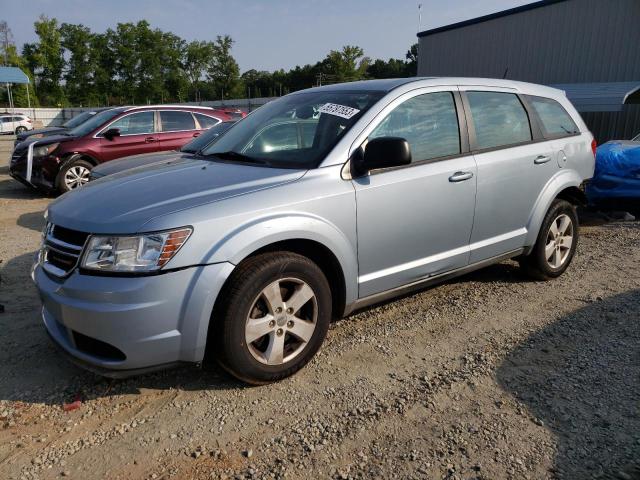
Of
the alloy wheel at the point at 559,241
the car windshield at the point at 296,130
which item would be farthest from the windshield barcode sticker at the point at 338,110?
the alloy wheel at the point at 559,241

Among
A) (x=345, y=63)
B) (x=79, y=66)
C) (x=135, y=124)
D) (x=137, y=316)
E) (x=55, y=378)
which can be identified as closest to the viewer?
(x=137, y=316)

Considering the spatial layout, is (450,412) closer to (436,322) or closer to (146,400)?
(436,322)

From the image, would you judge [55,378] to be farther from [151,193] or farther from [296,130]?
[296,130]

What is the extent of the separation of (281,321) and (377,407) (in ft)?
2.30

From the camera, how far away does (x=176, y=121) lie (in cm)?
971

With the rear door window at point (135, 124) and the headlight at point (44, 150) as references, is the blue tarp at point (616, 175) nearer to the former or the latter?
the rear door window at point (135, 124)

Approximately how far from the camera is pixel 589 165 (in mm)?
4816

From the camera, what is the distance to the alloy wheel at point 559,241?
4.54 m

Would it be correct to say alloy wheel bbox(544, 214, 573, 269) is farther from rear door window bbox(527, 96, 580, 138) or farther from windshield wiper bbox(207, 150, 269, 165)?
windshield wiper bbox(207, 150, 269, 165)

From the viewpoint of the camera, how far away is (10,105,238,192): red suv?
894 cm

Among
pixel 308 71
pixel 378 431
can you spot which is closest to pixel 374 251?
pixel 378 431

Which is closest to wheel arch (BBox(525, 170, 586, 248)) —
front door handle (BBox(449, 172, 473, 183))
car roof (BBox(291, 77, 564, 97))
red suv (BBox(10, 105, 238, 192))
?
car roof (BBox(291, 77, 564, 97))

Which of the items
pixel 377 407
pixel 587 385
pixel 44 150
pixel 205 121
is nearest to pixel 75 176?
pixel 44 150

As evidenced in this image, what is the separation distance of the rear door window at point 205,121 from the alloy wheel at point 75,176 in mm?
2299
